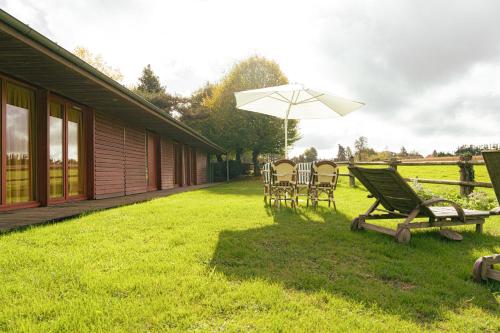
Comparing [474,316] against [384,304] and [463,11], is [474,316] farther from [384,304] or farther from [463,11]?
[463,11]

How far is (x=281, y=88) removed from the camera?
7.18 m

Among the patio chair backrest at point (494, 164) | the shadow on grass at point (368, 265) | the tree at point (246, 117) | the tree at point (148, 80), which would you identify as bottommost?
the shadow on grass at point (368, 265)

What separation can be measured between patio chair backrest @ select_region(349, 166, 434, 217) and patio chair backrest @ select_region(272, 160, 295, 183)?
2.37 meters

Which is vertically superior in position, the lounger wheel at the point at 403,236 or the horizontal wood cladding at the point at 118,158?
the horizontal wood cladding at the point at 118,158

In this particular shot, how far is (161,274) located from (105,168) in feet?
24.1

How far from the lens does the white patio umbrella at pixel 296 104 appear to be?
26.2 ft

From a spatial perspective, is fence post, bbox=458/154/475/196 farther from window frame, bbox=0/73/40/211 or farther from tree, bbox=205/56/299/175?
tree, bbox=205/56/299/175

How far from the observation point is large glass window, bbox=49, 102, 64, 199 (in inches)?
272

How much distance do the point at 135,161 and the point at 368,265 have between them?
384 inches

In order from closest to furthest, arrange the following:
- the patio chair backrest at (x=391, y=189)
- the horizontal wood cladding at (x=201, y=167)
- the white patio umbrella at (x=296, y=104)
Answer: the patio chair backrest at (x=391, y=189)
the white patio umbrella at (x=296, y=104)
the horizontal wood cladding at (x=201, y=167)

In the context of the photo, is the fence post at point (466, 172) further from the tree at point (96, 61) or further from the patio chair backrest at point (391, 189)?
the tree at point (96, 61)

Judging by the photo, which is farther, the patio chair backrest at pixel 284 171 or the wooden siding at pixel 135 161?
the wooden siding at pixel 135 161

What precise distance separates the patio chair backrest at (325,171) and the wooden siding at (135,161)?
6.44 metres

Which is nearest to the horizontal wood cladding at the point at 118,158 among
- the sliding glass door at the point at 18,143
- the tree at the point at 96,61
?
the sliding glass door at the point at 18,143
